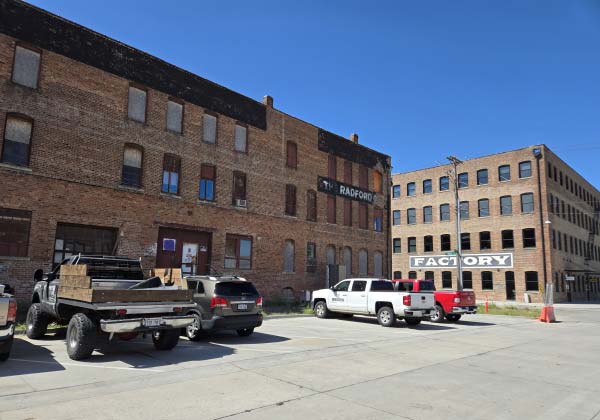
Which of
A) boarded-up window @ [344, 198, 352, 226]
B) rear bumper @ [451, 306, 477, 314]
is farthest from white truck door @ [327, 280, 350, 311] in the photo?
boarded-up window @ [344, 198, 352, 226]

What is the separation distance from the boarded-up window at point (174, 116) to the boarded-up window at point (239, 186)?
3.92m

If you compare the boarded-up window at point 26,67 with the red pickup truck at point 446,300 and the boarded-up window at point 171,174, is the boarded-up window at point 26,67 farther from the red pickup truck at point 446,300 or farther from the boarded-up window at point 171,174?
the red pickup truck at point 446,300

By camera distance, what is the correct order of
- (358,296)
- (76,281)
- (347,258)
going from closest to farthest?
(76,281), (358,296), (347,258)

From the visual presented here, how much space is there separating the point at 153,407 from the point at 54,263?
530 inches

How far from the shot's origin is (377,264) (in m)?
33.3

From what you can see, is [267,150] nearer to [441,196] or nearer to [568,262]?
[441,196]

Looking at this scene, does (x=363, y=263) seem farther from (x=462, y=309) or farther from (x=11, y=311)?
(x=11, y=311)

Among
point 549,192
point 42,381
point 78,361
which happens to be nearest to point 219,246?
point 78,361

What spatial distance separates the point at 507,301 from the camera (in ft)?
140

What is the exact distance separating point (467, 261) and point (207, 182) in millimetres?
33292

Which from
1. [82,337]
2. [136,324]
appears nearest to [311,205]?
[136,324]

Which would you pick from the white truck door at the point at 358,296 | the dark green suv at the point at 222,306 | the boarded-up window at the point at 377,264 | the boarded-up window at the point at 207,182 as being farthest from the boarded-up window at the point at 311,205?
the dark green suv at the point at 222,306

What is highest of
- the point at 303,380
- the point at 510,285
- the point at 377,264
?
the point at 377,264

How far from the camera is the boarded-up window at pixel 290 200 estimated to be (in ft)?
88.5
